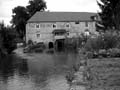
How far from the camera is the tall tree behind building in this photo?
67625mm

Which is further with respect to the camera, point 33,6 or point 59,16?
point 33,6

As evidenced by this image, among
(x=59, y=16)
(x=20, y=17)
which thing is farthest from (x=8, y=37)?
(x=20, y=17)

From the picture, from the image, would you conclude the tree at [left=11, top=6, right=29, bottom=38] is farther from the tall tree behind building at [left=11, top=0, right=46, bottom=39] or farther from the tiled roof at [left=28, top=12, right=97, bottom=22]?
the tiled roof at [left=28, top=12, right=97, bottom=22]

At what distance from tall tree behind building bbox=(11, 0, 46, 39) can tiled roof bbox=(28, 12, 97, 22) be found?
10.9 metres

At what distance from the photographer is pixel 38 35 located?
185 feet

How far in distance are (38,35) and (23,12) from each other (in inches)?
625

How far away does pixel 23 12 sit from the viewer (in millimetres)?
68750

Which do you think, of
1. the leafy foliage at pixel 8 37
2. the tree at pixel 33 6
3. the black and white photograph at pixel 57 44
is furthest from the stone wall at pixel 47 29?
the tree at pixel 33 6

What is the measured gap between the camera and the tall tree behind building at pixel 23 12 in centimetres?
6762

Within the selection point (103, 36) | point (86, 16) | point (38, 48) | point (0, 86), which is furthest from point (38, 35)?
point (0, 86)

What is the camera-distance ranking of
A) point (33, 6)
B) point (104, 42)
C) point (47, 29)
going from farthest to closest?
point (33, 6) < point (47, 29) < point (104, 42)

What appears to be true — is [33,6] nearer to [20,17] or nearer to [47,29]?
[20,17]

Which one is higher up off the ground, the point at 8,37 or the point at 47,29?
the point at 47,29

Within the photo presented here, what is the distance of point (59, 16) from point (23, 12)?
15.7 metres
